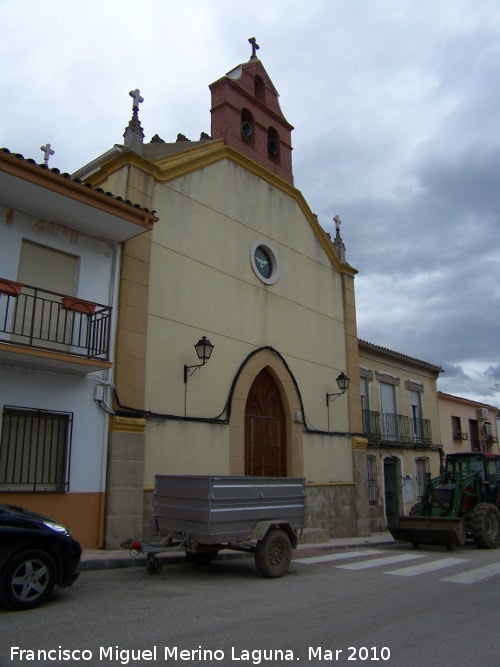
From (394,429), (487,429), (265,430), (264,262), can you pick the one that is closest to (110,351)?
(265,430)

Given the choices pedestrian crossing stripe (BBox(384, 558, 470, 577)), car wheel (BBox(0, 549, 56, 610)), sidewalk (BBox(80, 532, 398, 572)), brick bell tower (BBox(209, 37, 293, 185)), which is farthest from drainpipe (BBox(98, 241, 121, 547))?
brick bell tower (BBox(209, 37, 293, 185))

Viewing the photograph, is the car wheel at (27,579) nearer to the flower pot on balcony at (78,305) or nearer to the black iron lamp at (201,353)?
the flower pot on balcony at (78,305)

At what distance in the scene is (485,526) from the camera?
12.8 m

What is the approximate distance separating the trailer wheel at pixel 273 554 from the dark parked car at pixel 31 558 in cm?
287

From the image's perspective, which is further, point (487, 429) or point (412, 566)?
point (487, 429)

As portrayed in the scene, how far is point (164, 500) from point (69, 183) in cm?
545

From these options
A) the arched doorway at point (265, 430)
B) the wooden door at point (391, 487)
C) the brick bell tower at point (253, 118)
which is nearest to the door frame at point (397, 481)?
the wooden door at point (391, 487)

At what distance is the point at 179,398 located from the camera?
1159 cm

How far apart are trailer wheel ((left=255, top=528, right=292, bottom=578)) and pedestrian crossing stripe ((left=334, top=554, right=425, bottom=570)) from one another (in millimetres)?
1467

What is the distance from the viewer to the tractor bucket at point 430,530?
11906 millimetres

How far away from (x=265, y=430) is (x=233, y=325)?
9.06 ft

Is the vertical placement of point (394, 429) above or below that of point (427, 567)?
above

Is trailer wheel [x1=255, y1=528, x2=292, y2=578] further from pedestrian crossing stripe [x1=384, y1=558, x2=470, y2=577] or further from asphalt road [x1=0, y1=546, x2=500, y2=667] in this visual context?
pedestrian crossing stripe [x1=384, y1=558, x2=470, y2=577]

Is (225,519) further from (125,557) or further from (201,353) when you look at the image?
(201,353)
